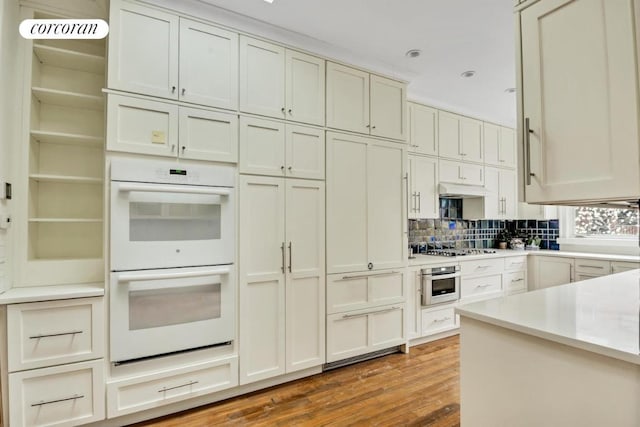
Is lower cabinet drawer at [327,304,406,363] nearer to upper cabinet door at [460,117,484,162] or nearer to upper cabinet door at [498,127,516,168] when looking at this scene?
upper cabinet door at [460,117,484,162]

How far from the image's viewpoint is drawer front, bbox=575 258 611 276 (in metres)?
3.51

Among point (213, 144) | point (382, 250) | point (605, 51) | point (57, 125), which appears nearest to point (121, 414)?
point (213, 144)

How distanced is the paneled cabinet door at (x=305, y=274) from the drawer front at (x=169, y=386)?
1.60 ft

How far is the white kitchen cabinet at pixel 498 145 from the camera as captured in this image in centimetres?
423

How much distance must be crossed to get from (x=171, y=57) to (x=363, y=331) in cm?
258

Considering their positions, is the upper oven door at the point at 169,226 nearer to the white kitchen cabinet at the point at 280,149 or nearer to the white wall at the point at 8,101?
the white kitchen cabinet at the point at 280,149

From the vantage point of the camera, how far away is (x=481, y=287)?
12.3 ft

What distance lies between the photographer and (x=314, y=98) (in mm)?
2611

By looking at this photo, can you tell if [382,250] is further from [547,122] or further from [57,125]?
[57,125]

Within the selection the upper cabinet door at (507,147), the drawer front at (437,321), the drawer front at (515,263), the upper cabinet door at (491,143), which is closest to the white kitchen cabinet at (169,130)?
the drawer front at (437,321)

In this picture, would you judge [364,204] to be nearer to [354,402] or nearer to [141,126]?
[354,402]

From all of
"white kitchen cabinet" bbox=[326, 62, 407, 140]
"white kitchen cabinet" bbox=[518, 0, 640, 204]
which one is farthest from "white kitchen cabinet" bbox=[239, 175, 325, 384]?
"white kitchen cabinet" bbox=[518, 0, 640, 204]

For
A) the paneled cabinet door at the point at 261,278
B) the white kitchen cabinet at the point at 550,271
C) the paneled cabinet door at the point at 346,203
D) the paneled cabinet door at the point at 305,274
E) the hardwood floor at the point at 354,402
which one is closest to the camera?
the hardwood floor at the point at 354,402

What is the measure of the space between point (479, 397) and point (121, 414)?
201 centimetres
